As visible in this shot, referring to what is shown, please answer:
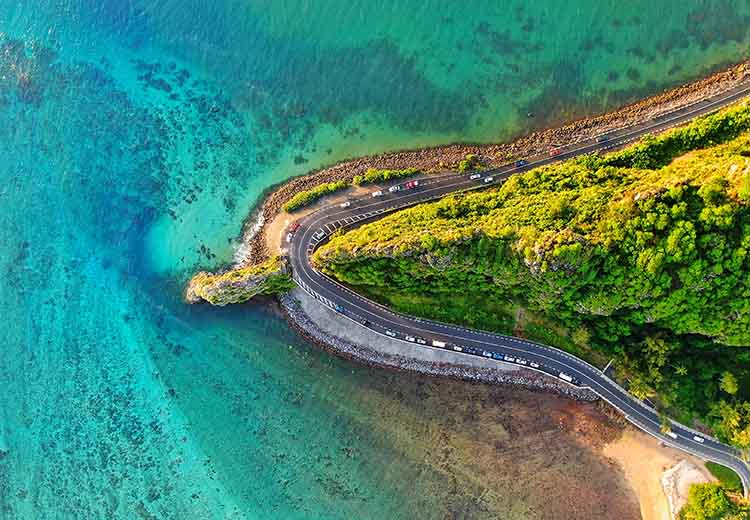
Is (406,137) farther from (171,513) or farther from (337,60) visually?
(171,513)

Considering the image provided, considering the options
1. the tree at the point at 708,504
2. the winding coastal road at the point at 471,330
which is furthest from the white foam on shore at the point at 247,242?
the tree at the point at 708,504

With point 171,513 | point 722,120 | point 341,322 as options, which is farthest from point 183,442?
point 722,120

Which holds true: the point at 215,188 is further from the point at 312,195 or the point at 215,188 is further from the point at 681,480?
the point at 681,480

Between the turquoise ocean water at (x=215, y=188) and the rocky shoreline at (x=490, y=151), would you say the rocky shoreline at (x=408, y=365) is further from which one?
the rocky shoreline at (x=490, y=151)

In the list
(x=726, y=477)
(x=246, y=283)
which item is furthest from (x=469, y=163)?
(x=726, y=477)

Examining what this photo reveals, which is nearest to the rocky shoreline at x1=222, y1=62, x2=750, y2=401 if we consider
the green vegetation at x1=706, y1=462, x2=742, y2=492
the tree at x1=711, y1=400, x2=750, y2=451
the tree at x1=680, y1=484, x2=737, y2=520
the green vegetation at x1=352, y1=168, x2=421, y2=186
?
the green vegetation at x1=352, y1=168, x2=421, y2=186
